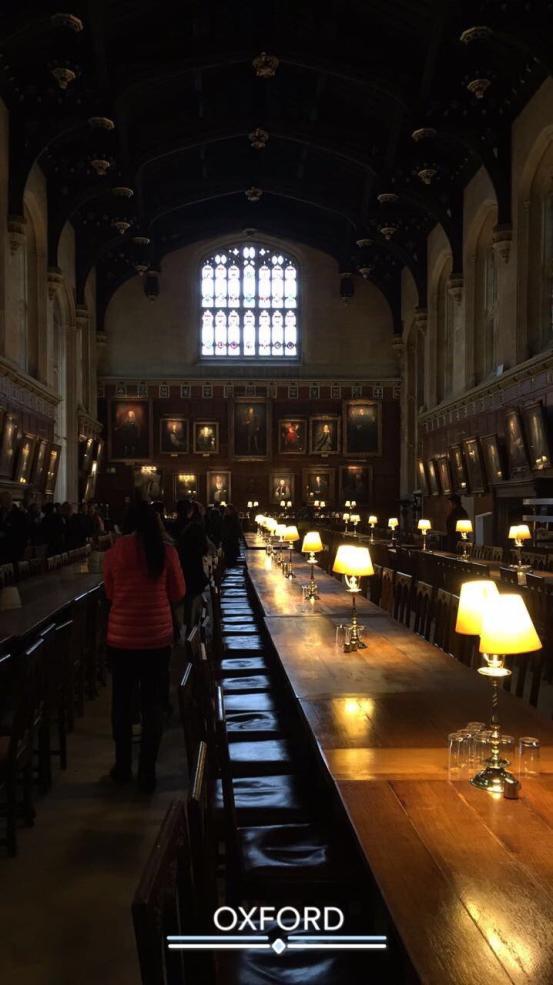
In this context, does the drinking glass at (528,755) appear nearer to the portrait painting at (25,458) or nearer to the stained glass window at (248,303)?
the portrait painting at (25,458)

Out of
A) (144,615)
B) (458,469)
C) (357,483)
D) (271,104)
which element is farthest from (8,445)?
(357,483)

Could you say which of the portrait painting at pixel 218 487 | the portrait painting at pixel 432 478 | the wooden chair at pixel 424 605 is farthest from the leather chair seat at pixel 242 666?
the portrait painting at pixel 218 487

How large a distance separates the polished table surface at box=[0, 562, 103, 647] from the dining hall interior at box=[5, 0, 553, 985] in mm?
55

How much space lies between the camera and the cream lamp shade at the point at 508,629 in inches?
98.0

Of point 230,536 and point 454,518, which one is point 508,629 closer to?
point 230,536

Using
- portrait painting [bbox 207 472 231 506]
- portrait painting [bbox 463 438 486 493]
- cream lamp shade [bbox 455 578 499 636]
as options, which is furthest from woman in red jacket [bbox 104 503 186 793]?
portrait painting [bbox 207 472 231 506]

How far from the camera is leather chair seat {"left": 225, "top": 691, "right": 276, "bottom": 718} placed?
4793 millimetres

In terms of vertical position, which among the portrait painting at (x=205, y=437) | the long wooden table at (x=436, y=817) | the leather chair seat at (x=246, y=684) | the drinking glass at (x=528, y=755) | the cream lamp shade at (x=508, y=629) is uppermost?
the portrait painting at (x=205, y=437)

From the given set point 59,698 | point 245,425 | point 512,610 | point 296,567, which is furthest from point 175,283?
point 512,610

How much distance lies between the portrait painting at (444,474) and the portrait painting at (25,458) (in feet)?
32.0

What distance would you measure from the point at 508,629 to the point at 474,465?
53.4 feet

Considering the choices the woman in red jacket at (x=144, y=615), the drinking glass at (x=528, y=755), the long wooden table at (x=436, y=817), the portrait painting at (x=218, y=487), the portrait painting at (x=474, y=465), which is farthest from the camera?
the portrait painting at (x=218, y=487)

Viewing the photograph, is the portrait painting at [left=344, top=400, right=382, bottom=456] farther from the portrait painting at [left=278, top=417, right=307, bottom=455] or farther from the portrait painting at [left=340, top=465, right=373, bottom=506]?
the portrait painting at [left=278, top=417, right=307, bottom=455]

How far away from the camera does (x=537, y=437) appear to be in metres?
14.4
